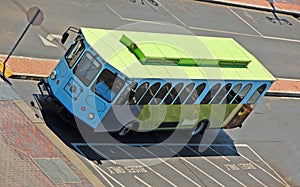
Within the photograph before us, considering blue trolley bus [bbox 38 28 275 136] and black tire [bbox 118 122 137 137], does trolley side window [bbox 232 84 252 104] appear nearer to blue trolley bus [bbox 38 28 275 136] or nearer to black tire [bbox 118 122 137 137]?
blue trolley bus [bbox 38 28 275 136]

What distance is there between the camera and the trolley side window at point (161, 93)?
21031 mm

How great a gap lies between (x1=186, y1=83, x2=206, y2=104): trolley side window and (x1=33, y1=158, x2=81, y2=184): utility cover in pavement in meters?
5.12

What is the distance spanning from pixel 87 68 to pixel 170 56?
2755 millimetres

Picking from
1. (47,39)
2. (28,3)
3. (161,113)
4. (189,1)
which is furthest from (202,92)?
(189,1)

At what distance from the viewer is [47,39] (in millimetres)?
26625

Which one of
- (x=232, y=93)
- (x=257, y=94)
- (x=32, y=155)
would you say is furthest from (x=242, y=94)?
(x=32, y=155)

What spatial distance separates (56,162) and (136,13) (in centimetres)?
1464

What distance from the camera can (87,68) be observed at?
2077 centimetres

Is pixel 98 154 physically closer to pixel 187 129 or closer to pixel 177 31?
pixel 187 129

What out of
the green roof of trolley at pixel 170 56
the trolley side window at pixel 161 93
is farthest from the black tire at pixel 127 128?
the green roof of trolley at pixel 170 56

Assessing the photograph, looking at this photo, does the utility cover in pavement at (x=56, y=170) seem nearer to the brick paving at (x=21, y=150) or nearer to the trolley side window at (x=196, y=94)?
the brick paving at (x=21, y=150)

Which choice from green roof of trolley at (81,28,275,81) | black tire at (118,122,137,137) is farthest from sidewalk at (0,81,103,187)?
green roof of trolley at (81,28,275,81)

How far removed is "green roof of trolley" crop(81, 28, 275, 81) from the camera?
20.5 meters

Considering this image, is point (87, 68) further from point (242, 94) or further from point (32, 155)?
point (242, 94)
